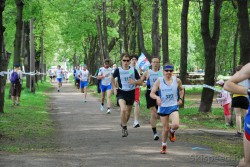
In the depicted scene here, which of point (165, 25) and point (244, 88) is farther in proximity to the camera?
point (165, 25)

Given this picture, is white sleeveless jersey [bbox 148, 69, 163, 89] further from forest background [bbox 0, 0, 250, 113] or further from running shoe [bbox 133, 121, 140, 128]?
forest background [bbox 0, 0, 250, 113]

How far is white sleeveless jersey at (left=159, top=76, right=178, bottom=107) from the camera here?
980 cm

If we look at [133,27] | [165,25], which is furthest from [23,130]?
[133,27]

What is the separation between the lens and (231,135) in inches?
547

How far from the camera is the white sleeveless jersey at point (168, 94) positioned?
9805 millimetres

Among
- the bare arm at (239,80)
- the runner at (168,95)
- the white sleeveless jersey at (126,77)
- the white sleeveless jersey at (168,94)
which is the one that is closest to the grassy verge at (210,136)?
the runner at (168,95)

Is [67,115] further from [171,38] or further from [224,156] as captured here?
[171,38]

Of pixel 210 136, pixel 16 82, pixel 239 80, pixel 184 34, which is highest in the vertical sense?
pixel 184 34

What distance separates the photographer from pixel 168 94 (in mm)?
9812

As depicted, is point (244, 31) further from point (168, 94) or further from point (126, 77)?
point (168, 94)

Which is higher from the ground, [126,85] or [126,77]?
[126,77]

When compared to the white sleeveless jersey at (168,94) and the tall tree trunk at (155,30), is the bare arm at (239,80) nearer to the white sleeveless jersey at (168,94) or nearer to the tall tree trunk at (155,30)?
the white sleeveless jersey at (168,94)

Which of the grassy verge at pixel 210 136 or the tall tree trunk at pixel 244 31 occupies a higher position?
the tall tree trunk at pixel 244 31

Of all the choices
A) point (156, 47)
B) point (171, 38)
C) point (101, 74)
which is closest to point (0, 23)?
point (101, 74)
